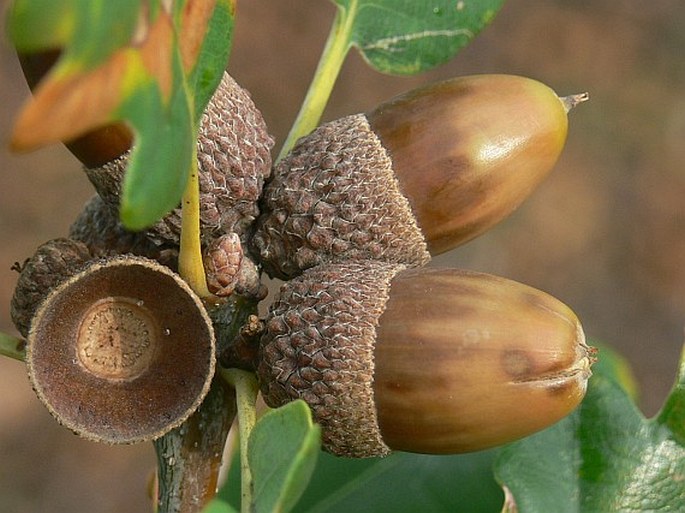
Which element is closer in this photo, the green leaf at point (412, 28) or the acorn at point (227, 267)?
the acorn at point (227, 267)

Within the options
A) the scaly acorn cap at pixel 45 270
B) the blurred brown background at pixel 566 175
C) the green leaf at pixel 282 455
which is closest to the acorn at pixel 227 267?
the scaly acorn cap at pixel 45 270

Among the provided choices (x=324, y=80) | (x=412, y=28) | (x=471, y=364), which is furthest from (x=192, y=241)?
(x=412, y=28)

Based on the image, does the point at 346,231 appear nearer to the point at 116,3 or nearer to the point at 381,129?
the point at 381,129

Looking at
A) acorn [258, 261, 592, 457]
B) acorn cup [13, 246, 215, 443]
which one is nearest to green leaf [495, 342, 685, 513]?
acorn [258, 261, 592, 457]

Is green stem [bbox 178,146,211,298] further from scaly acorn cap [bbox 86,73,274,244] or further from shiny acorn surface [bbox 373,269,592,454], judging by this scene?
shiny acorn surface [bbox 373,269,592,454]

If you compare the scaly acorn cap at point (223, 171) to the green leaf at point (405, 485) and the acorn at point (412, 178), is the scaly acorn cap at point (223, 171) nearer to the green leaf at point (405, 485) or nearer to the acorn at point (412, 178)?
the acorn at point (412, 178)

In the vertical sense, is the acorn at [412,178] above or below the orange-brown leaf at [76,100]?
below
